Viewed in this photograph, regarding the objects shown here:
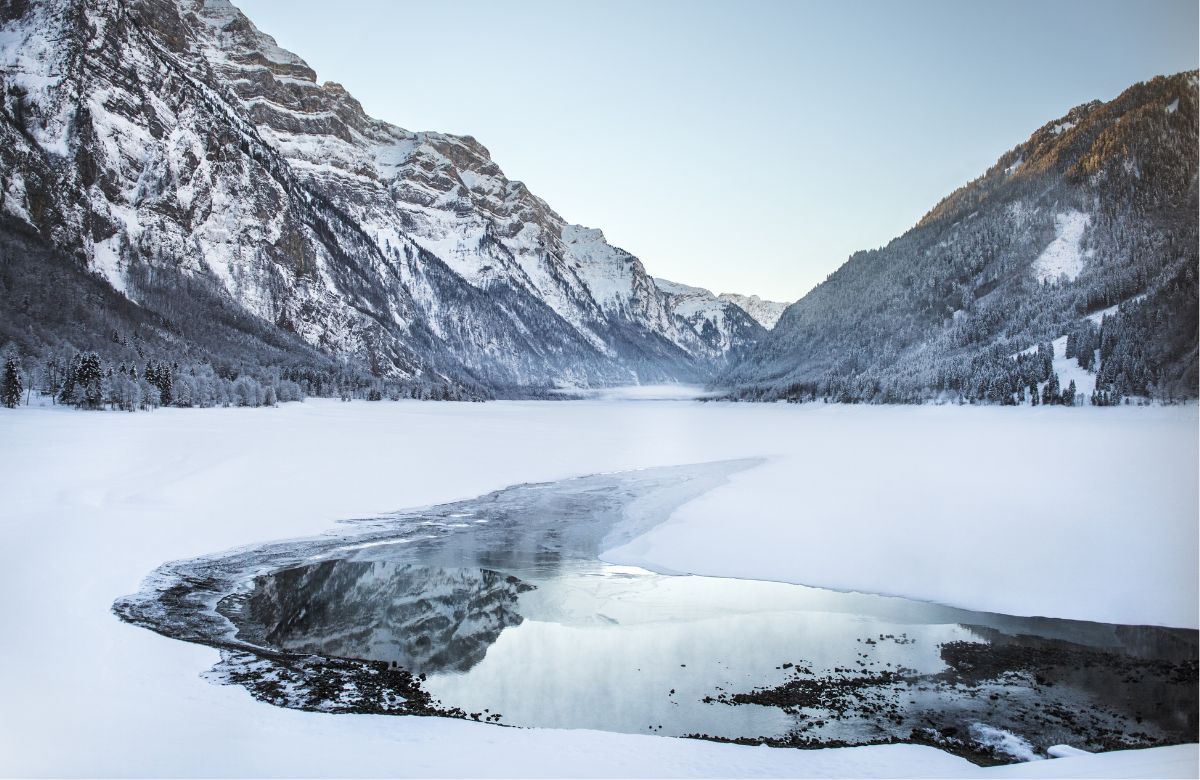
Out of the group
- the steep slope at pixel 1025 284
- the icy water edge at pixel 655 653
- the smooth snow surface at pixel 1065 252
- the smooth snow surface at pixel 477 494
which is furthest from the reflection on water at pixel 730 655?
the smooth snow surface at pixel 1065 252

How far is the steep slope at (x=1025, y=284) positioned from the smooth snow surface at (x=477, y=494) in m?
20.4

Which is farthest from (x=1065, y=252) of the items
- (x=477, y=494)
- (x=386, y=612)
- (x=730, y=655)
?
(x=386, y=612)

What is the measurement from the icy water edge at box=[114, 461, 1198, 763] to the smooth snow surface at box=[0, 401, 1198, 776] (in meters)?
0.76

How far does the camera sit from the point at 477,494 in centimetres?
2952

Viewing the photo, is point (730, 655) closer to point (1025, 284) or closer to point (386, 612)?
point (386, 612)

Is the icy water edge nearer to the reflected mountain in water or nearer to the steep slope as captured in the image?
the reflected mountain in water

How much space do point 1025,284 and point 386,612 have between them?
13186 centimetres

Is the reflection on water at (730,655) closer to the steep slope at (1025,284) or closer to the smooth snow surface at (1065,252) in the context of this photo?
the steep slope at (1025,284)

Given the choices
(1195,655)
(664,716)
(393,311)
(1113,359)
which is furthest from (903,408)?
(393,311)

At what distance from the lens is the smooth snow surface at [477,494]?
8422 millimetres

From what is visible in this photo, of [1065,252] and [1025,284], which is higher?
[1065,252]

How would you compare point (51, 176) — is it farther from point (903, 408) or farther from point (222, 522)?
point (903, 408)

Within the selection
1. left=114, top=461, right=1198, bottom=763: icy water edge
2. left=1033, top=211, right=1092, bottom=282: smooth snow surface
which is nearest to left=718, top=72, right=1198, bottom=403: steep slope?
left=1033, top=211, right=1092, bottom=282: smooth snow surface

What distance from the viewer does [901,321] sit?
136m
